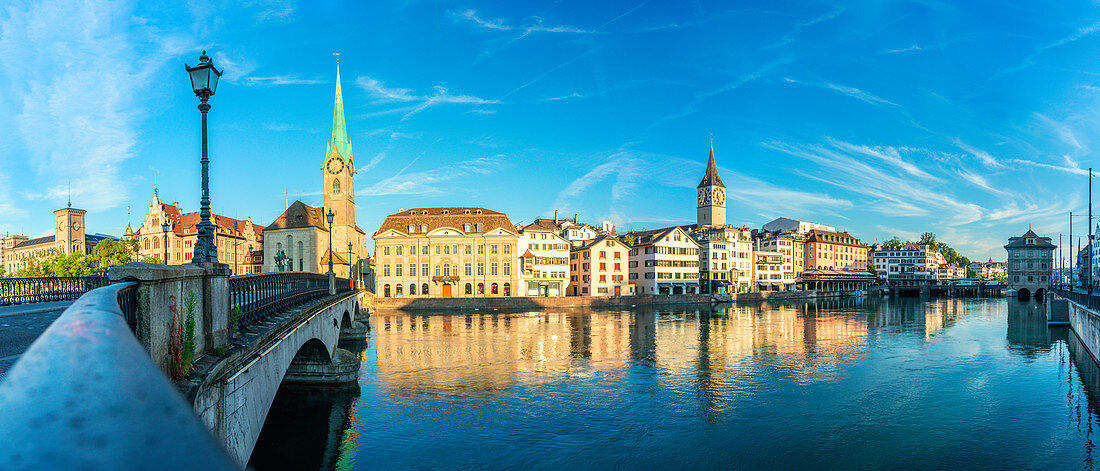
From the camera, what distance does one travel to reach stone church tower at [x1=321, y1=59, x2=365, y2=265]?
9825 centimetres

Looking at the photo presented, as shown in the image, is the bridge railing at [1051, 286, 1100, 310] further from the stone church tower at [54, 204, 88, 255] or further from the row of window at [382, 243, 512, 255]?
the stone church tower at [54, 204, 88, 255]

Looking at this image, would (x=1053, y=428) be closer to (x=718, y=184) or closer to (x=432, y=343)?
(x=432, y=343)

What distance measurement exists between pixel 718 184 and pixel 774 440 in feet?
420

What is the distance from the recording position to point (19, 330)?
776 centimetres

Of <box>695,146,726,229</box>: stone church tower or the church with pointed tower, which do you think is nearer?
the church with pointed tower

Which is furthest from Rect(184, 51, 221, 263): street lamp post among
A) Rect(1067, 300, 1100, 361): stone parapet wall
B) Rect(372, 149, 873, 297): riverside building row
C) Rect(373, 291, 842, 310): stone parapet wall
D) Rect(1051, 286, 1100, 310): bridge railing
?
Rect(372, 149, 873, 297): riverside building row

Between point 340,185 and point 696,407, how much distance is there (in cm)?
8607

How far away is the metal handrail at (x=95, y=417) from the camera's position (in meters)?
1.11

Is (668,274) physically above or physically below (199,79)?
below

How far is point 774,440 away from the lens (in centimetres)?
2064

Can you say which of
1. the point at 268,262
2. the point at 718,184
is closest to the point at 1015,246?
the point at 718,184

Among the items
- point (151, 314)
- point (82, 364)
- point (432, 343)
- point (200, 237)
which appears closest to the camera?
point (82, 364)

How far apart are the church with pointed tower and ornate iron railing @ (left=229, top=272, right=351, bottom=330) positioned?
73.8 meters

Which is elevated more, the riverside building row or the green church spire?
the green church spire
